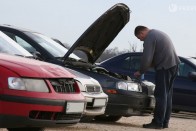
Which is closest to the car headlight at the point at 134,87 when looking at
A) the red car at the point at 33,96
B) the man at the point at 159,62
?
the man at the point at 159,62

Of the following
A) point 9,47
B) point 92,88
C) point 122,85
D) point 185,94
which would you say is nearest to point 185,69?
point 185,94

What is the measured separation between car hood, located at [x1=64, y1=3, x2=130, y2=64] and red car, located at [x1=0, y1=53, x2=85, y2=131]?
2.70 m

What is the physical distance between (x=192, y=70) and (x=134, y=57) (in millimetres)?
1253

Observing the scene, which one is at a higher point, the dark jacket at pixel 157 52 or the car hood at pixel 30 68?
the car hood at pixel 30 68

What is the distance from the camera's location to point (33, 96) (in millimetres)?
5910

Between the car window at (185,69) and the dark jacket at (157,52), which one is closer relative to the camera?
the dark jacket at (157,52)

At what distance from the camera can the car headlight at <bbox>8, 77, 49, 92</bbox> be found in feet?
19.2

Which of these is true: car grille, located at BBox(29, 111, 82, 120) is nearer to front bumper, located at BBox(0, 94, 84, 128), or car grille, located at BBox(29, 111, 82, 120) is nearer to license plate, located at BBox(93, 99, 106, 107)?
front bumper, located at BBox(0, 94, 84, 128)

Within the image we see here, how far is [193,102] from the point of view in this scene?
1288 centimetres

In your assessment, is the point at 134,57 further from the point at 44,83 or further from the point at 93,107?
the point at 44,83

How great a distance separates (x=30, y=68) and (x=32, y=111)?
0.43 meters

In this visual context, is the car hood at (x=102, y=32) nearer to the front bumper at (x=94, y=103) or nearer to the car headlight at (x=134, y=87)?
the car headlight at (x=134, y=87)

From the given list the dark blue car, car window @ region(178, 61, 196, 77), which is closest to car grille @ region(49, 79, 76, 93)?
the dark blue car

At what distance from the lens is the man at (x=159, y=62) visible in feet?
32.4
